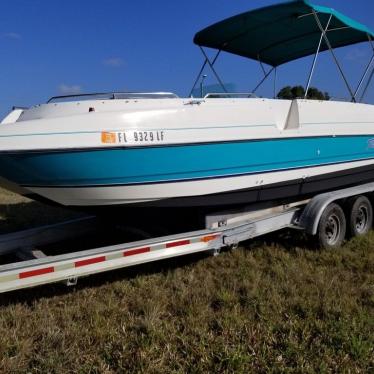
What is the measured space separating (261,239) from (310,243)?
562mm

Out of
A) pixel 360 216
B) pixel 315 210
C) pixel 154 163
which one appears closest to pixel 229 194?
pixel 154 163

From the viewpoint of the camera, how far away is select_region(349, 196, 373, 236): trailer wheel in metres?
4.90

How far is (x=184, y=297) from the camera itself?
3.34m

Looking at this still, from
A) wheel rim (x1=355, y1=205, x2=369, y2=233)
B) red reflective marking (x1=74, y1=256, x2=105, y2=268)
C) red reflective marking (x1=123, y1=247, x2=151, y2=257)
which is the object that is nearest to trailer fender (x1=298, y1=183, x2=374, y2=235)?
wheel rim (x1=355, y1=205, x2=369, y2=233)

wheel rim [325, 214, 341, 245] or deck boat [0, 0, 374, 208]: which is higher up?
deck boat [0, 0, 374, 208]

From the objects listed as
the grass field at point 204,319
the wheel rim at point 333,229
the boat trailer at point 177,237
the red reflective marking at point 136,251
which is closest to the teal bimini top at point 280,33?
the boat trailer at point 177,237

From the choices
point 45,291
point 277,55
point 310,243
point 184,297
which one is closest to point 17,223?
point 45,291

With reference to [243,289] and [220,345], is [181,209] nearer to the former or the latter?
[243,289]

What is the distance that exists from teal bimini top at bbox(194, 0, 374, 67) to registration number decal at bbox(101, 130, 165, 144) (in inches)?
78.4

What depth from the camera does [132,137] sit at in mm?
3354

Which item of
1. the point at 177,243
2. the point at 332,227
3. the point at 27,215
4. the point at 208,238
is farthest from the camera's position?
the point at 27,215

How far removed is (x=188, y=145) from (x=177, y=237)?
75 centimetres

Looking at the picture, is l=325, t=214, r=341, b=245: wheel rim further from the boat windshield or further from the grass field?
the boat windshield

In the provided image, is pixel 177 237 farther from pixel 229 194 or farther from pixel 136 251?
pixel 229 194
